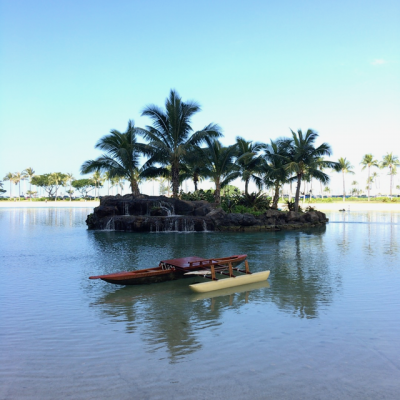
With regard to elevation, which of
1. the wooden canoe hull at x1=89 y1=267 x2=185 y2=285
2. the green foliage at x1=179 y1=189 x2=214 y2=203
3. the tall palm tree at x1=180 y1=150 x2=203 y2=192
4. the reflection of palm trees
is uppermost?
the tall palm tree at x1=180 y1=150 x2=203 y2=192

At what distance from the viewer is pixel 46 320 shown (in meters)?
7.09

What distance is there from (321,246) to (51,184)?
4192 inches

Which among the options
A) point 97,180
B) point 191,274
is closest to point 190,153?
point 191,274

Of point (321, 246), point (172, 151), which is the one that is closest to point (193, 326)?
point (321, 246)

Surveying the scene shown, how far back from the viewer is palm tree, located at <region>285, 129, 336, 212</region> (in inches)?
1260

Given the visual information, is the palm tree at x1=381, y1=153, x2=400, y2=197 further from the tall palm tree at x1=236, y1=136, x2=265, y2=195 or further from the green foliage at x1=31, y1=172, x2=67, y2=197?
the green foliage at x1=31, y1=172, x2=67, y2=197

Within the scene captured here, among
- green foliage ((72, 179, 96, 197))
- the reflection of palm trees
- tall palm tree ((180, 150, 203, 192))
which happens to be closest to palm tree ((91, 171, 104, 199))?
green foliage ((72, 179, 96, 197))

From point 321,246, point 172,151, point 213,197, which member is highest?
point 172,151

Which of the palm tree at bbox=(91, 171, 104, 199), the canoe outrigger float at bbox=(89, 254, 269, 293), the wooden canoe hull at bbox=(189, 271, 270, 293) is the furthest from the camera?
the palm tree at bbox=(91, 171, 104, 199)

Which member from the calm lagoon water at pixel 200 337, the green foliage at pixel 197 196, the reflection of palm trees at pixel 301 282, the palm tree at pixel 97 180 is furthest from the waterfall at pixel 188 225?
the palm tree at pixel 97 180

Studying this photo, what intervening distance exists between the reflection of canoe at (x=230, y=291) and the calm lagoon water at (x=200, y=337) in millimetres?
71

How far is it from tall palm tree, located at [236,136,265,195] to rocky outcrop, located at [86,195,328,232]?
16.5ft

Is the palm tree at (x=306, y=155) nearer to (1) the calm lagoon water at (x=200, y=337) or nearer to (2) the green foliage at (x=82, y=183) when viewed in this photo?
(1) the calm lagoon water at (x=200, y=337)

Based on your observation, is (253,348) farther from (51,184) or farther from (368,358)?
(51,184)
